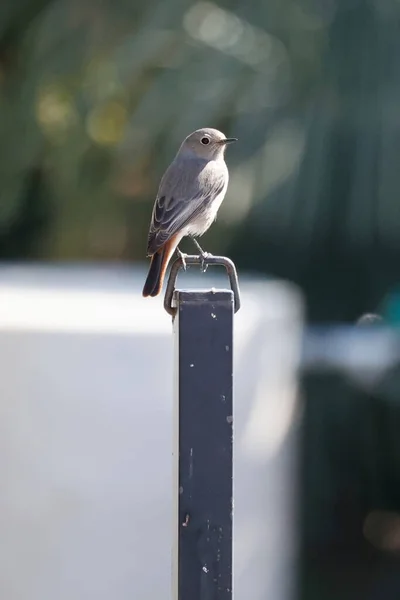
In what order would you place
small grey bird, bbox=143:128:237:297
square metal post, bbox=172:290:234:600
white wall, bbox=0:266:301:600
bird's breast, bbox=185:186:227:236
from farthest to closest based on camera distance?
white wall, bbox=0:266:301:600, bird's breast, bbox=185:186:227:236, small grey bird, bbox=143:128:237:297, square metal post, bbox=172:290:234:600

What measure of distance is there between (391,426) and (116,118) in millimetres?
2262

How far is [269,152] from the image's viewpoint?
579cm

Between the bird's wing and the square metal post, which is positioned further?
the bird's wing

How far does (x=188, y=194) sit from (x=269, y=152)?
300cm

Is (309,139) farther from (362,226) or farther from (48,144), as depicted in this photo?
(48,144)

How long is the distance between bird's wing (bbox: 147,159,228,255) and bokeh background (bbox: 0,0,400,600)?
271 centimetres

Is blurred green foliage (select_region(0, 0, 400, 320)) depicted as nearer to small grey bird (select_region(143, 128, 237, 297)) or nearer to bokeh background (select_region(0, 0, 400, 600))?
bokeh background (select_region(0, 0, 400, 600))

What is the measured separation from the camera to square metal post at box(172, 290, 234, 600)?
4.81ft

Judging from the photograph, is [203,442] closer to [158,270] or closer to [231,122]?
[158,270]

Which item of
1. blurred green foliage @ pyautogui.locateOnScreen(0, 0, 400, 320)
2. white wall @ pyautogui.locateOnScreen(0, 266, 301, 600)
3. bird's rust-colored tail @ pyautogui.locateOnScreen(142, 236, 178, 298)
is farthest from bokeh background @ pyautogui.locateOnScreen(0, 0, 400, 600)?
bird's rust-colored tail @ pyautogui.locateOnScreen(142, 236, 178, 298)

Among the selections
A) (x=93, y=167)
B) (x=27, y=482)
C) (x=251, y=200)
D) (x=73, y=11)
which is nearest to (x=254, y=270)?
(x=251, y=200)

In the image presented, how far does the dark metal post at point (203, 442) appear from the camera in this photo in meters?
1.46

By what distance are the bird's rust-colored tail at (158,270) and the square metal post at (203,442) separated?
807 mm

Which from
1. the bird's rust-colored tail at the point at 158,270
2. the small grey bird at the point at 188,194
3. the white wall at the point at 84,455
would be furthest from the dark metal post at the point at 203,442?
the white wall at the point at 84,455
